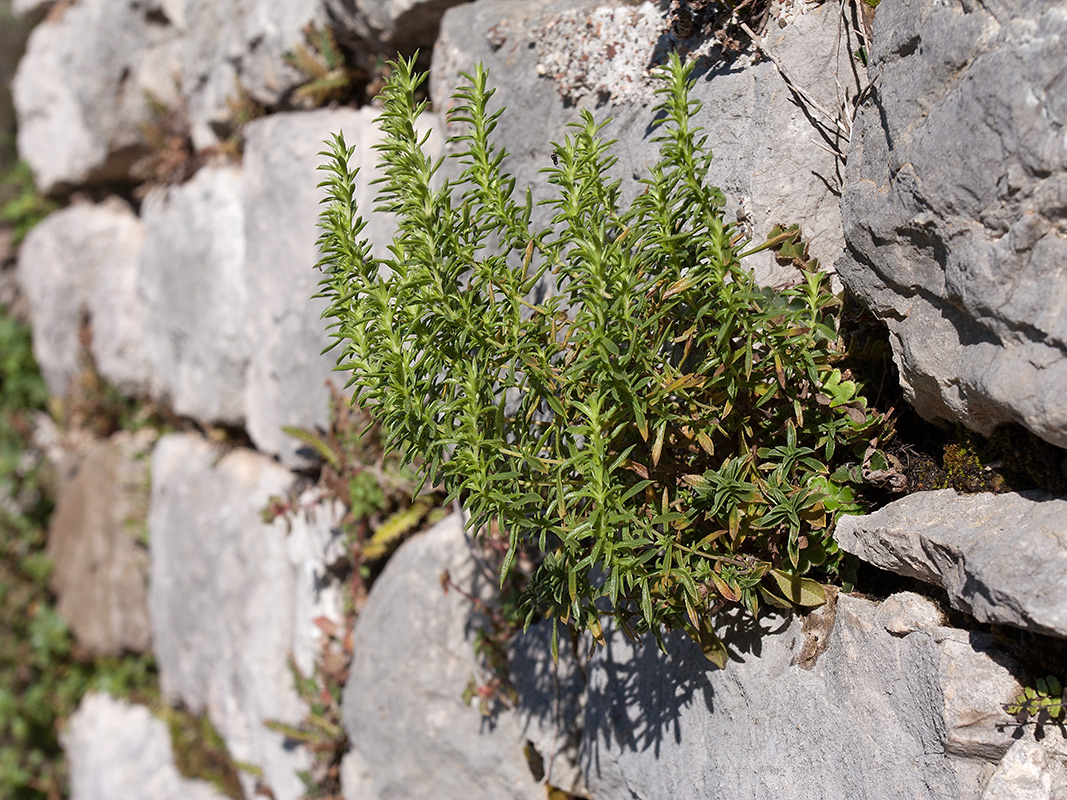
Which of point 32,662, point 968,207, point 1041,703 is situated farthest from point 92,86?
point 1041,703

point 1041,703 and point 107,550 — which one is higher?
point 1041,703

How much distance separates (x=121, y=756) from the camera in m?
6.35

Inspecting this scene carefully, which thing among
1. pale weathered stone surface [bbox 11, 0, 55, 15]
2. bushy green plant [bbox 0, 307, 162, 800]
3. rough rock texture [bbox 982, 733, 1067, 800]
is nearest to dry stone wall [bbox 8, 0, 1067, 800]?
rough rock texture [bbox 982, 733, 1067, 800]

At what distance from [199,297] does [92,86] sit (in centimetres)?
262

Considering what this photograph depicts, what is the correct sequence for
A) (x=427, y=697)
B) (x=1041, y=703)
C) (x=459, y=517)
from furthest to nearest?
Result: (x=459, y=517), (x=427, y=697), (x=1041, y=703)

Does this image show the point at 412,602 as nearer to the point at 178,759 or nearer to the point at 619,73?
the point at 619,73

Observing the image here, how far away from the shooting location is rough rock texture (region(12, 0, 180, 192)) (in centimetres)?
661

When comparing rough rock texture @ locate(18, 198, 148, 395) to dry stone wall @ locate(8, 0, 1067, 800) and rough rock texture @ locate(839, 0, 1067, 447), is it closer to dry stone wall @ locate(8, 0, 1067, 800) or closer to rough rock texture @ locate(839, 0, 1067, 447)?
dry stone wall @ locate(8, 0, 1067, 800)

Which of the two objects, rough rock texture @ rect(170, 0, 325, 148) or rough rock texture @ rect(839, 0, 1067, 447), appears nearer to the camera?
rough rock texture @ rect(839, 0, 1067, 447)

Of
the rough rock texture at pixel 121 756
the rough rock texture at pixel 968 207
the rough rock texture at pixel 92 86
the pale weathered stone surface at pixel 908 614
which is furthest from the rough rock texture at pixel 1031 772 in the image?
the rough rock texture at pixel 92 86

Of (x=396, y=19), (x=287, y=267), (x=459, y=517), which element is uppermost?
(x=396, y=19)

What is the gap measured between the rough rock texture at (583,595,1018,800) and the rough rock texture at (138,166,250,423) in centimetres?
376

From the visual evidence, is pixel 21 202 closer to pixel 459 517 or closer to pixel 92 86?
pixel 92 86

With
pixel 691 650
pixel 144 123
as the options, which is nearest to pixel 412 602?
pixel 691 650
